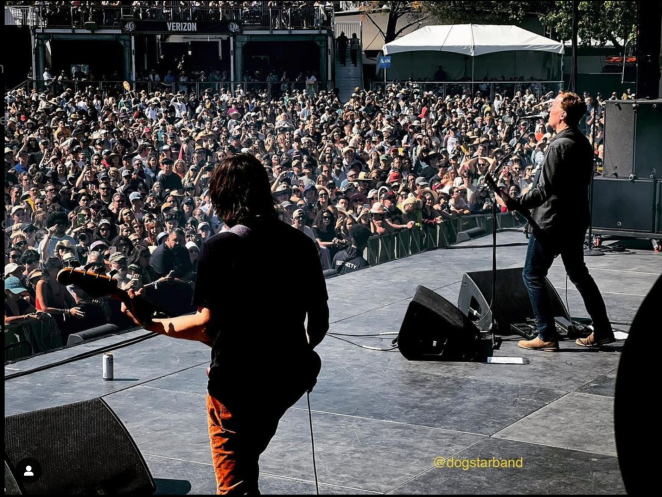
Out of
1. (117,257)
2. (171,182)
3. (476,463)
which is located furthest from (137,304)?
(171,182)

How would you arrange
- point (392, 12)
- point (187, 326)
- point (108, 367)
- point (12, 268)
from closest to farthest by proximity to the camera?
1. point (187, 326)
2. point (108, 367)
3. point (12, 268)
4. point (392, 12)

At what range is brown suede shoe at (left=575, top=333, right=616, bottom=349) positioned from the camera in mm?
6723

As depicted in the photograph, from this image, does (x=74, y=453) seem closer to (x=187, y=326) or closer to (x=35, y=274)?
(x=187, y=326)

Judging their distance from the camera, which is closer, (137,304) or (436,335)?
(137,304)

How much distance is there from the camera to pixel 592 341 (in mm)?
6812

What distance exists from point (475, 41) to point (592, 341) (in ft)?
78.0

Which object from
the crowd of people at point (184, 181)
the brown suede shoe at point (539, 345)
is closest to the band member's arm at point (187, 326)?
the crowd of people at point (184, 181)

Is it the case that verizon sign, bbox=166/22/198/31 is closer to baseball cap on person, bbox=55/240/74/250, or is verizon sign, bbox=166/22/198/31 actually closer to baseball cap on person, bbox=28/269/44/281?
baseball cap on person, bbox=55/240/74/250

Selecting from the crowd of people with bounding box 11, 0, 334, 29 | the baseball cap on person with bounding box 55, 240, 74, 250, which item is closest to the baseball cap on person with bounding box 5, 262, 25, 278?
the baseball cap on person with bounding box 55, 240, 74, 250

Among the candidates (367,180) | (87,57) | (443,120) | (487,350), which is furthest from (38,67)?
(487,350)

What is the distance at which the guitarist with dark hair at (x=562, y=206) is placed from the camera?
6.36 meters

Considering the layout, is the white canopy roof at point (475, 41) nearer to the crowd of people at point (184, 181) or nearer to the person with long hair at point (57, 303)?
the crowd of people at point (184, 181)

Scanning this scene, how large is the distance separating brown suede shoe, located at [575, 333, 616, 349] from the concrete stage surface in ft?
0.17

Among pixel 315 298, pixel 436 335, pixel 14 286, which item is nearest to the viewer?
pixel 315 298
